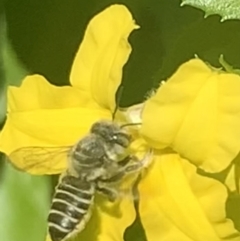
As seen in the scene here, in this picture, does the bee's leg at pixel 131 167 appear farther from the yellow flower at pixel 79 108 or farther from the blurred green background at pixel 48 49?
the blurred green background at pixel 48 49

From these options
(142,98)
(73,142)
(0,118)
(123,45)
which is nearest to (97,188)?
(73,142)

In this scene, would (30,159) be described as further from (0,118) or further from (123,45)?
(0,118)

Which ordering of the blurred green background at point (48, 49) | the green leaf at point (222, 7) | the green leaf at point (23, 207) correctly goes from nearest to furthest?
the green leaf at point (222, 7) → the blurred green background at point (48, 49) → the green leaf at point (23, 207)

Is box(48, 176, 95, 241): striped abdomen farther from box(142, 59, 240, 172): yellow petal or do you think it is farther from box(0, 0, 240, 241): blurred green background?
box(0, 0, 240, 241): blurred green background

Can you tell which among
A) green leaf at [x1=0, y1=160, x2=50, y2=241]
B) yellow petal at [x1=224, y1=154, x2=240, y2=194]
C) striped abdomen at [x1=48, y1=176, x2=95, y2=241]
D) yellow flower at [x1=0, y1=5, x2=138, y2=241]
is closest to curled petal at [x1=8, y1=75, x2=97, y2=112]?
yellow flower at [x1=0, y1=5, x2=138, y2=241]

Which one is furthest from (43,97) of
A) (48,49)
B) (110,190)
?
(48,49)

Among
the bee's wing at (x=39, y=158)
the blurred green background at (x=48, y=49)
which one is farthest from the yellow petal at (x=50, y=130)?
the blurred green background at (x=48, y=49)
